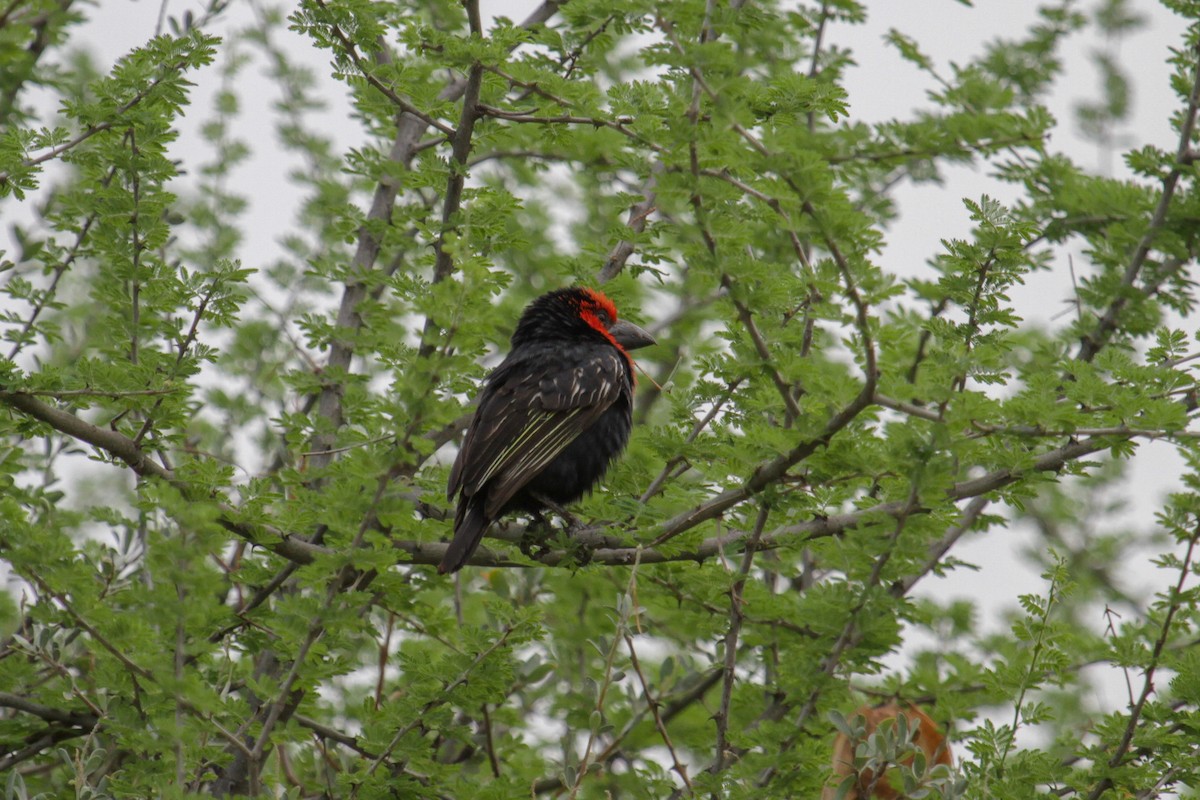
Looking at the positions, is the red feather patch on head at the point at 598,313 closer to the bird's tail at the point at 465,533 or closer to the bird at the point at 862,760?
the bird's tail at the point at 465,533

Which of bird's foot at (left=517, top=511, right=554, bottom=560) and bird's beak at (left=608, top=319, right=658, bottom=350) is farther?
bird's beak at (left=608, top=319, right=658, bottom=350)

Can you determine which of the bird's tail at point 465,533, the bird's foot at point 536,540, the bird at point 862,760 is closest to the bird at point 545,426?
the bird's tail at point 465,533

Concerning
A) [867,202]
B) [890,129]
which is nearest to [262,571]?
[890,129]

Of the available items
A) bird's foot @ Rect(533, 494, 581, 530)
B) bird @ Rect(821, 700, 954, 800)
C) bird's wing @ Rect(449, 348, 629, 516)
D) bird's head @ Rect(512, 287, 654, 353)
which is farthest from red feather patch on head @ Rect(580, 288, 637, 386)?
bird @ Rect(821, 700, 954, 800)

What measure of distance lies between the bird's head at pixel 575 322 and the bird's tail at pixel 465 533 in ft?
4.38

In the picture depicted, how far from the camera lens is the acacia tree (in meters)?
3.38

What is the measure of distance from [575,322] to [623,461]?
0.84m

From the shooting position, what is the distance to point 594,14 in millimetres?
4477

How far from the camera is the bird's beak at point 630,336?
5.94 metres

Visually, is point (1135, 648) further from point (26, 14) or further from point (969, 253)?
point (26, 14)

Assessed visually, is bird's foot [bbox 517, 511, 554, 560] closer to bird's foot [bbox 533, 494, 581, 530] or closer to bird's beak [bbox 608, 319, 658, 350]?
bird's foot [bbox 533, 494, 581, 530]

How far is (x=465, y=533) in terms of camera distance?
4484 millimetres

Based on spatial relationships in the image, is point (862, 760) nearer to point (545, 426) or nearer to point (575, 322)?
point (545, 426)

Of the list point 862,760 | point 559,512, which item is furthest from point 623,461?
point 862,760
